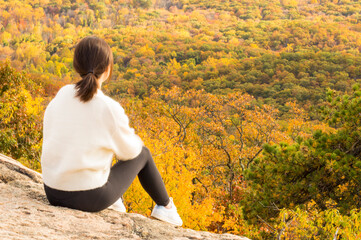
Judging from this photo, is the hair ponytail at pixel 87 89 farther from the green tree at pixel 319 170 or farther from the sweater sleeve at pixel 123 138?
the green tree at pixel 319 170

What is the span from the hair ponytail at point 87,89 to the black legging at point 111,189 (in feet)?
2.40

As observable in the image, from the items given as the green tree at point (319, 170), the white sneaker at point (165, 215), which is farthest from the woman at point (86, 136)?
the green tree at point (319, 170)

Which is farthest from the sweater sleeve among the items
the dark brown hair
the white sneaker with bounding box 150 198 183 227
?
the white sneaker with bounding box 150 198 183 227

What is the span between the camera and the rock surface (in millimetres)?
2578

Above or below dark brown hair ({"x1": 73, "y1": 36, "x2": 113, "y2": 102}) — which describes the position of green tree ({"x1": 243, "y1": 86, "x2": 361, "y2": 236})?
below

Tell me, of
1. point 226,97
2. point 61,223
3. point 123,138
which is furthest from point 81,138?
point 226,97

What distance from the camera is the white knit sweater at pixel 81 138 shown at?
2.63 m

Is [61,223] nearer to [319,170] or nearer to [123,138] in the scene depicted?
[123,138]

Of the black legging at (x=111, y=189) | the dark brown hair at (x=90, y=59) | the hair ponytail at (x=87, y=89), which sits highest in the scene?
the dark brown hair at (x=90, y=59)

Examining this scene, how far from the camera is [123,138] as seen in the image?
2736 mm

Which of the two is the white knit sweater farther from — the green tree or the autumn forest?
the green tree

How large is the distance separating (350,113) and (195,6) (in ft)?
652

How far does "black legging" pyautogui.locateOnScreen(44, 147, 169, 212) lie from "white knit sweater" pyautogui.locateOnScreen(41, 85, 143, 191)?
0.10 meters

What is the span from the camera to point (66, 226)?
271cm
